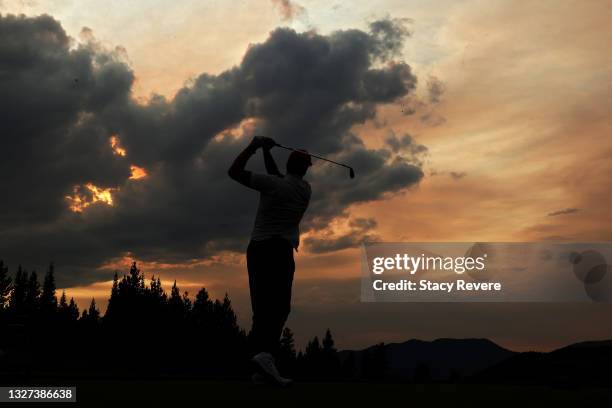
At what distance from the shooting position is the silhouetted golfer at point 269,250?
9359 millimetres

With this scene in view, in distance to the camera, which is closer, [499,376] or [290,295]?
[290,295]

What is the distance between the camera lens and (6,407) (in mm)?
6051

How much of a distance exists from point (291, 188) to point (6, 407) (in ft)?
15.6

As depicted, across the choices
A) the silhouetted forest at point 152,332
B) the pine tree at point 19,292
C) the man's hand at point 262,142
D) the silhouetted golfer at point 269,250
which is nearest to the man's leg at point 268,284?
the silhouetted golfer at point 269,250

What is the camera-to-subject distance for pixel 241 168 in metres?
9.30

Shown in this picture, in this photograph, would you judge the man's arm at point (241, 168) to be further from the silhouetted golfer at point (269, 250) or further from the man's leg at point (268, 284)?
the man's leg at point (268, 284)

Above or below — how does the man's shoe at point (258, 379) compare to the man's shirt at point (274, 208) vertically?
below

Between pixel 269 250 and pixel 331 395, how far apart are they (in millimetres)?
2325

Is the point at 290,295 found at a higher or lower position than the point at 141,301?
lower

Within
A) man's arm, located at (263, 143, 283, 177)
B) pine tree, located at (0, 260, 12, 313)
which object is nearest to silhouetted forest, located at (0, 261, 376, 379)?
pine tree, located at (0, 260, 12, 313)

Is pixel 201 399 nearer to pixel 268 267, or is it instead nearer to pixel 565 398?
pixel 268 267

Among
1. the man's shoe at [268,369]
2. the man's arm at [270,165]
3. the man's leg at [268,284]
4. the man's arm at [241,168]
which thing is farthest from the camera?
the man's arm at [270,165]

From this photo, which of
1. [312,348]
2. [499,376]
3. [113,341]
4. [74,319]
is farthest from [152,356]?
[499,376]

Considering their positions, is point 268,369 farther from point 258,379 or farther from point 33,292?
point 33,292
